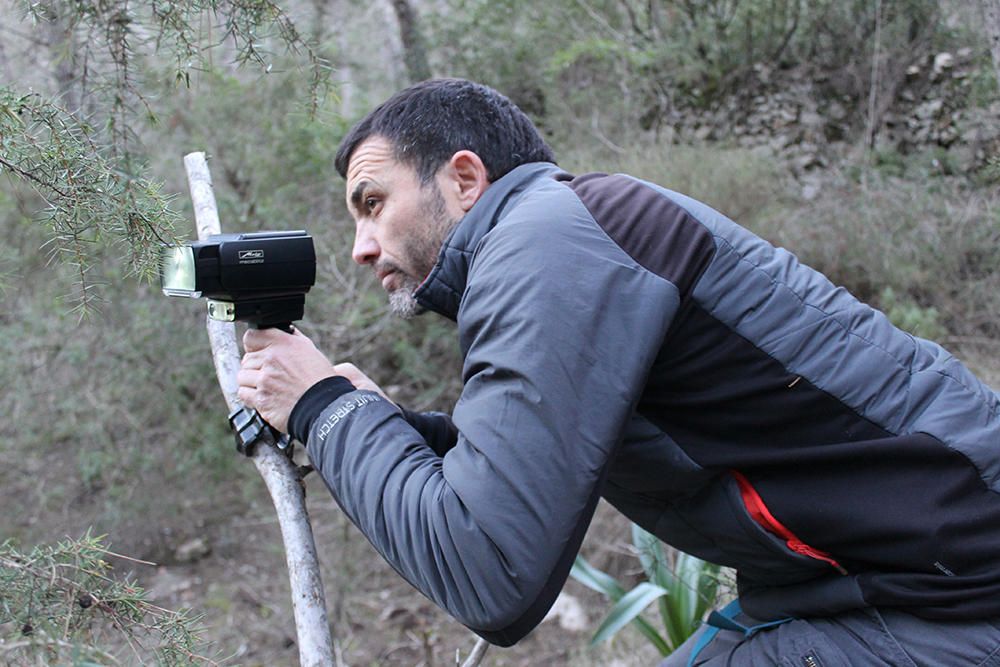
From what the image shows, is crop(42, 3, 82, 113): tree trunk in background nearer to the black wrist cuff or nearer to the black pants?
the black wrist cuff

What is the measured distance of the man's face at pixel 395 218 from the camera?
1870 mm

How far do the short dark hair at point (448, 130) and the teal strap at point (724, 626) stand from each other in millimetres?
1029

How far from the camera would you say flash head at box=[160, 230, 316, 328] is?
173 cm

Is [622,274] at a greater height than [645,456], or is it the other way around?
[622,274]

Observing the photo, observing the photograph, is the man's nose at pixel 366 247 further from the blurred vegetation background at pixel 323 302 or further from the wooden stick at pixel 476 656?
the blurred vegetation background at pixel 323 302

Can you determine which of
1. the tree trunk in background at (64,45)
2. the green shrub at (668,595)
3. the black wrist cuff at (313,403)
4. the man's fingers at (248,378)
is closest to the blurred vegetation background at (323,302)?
the tree trunk in background at (64,45)

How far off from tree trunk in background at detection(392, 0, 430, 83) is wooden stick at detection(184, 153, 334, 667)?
635 cm

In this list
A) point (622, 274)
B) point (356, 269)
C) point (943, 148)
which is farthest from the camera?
point (943, 148)

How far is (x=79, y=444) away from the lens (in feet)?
18.4

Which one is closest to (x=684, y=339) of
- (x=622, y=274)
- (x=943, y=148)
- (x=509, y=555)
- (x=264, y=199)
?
(x=622, y=274)

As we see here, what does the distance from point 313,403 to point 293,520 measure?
0.26m

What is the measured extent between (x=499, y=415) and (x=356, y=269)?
13.2ft

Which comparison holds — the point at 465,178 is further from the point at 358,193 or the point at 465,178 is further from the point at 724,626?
the point at 724,626

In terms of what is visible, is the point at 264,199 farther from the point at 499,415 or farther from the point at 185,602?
the point at 499,415
